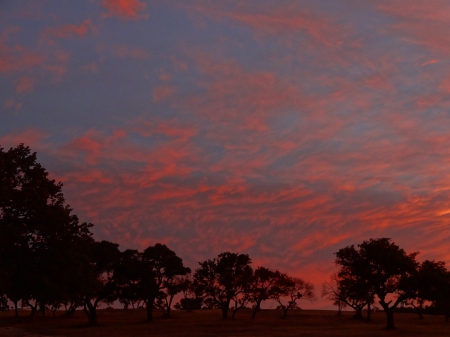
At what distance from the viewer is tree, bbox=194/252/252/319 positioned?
341ft

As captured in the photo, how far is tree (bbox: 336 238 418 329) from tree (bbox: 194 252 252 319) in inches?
1364

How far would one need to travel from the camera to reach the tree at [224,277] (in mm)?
103938

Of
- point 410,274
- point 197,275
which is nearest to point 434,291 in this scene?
point 410,274

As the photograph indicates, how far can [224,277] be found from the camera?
341 feet

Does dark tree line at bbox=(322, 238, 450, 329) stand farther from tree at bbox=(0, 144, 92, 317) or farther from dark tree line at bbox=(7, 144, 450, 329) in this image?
tree at bbox=(0, 144, 92, 317)

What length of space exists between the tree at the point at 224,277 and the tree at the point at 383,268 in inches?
1364

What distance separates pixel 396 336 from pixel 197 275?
55106mm

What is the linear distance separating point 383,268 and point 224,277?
40095mm

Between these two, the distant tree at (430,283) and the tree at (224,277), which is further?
the tree at (224,277)

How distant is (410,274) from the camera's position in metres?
70.1

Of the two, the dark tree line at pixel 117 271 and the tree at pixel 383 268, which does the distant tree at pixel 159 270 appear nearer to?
the dark tree line at pixel 117 271

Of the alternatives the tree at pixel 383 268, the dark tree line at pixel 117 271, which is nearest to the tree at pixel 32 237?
the dark tree line at pixel 117 271

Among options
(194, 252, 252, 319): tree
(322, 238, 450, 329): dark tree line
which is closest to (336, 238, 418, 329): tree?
(322, 238, 450, 329): dark tree line

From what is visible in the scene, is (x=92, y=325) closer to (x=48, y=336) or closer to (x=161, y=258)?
(x=161, y=258)
